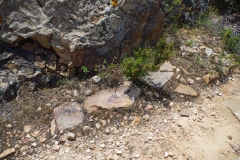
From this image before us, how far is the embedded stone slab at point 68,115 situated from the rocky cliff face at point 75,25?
0.56m

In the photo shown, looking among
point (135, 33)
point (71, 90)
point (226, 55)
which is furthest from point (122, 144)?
point (226, 55)

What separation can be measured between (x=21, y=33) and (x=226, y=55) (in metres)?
3.26

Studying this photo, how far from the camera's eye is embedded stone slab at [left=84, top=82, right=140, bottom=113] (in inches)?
131

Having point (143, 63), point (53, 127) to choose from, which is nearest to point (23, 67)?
point (53, 127)

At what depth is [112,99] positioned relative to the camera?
11.2 feet

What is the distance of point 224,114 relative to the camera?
11.3 feet

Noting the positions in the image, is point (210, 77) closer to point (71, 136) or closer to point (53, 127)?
point (71, 136)

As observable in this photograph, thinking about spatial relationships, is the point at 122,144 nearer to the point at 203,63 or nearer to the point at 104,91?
the point at 104,91

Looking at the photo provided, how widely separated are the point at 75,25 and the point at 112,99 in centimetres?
114

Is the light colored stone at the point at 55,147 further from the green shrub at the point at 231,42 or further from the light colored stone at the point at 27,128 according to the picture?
the green shrub at the point at 231,42

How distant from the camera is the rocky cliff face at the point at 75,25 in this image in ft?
11.1

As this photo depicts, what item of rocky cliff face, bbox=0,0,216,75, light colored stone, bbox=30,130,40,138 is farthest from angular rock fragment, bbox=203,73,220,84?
light colored stone, bbox=30,130,40,138

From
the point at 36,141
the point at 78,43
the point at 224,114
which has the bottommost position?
the point at 36,141

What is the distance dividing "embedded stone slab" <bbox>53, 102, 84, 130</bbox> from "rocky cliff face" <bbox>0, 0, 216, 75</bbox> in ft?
1.83
